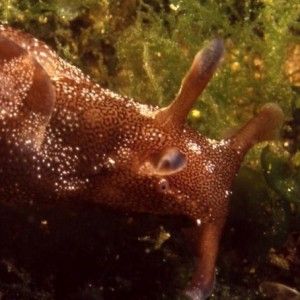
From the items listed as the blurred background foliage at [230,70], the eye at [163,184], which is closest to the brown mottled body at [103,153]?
the eye at [163,184]

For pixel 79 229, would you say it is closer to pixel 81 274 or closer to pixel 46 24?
pixel 81 274

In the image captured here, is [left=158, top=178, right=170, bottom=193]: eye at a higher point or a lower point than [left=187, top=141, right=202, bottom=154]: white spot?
lower

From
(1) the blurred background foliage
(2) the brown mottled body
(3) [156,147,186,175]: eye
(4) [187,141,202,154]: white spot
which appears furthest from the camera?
(1) the blurred background foliage

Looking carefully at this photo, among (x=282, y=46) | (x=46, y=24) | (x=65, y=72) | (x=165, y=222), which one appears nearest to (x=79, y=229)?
(x=165, y=222)

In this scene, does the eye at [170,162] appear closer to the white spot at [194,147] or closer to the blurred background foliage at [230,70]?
the white spot at [194,147]

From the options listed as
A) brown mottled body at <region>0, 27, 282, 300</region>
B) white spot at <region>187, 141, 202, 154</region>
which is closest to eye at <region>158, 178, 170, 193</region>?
brown mottled body at <region>0, 27, 282, 300</region>

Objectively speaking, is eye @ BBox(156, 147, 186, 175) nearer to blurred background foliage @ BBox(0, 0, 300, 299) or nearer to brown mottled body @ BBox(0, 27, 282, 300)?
brown mottled body @ BBox(0, 27, 282, 300)

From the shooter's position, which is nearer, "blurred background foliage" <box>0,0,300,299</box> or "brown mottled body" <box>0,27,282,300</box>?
"brown mottled body" <box>0,27,282,300</box>
